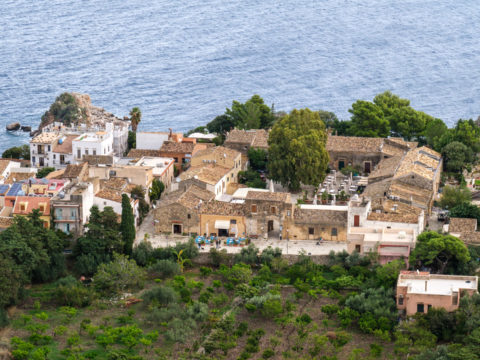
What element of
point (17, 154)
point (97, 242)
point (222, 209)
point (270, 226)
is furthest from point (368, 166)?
point (17, 154)

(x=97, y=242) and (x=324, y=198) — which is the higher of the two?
(x=324, y=198)

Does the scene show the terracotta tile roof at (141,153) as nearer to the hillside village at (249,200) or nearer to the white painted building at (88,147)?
the hillside village at (249,200)

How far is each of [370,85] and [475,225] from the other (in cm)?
6570

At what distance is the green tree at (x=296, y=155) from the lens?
83.5 metres

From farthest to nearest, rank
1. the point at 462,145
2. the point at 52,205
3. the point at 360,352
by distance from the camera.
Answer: the point at 462,145
the point at 52,205
the point at 360,352

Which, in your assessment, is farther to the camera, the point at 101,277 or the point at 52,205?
the point at 52,205

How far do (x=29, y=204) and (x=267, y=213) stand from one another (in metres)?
17.8

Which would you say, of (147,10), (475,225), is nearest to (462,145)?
(475,225)

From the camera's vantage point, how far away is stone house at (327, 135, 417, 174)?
91.7 metres

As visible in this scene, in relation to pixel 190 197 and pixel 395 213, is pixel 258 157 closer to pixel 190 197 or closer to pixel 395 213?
pixel 190 197

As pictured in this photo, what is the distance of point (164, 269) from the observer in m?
71.4

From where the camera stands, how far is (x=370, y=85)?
138 meters

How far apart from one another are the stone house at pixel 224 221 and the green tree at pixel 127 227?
5.86 metres

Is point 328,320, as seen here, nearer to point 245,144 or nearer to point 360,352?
point 360,352
